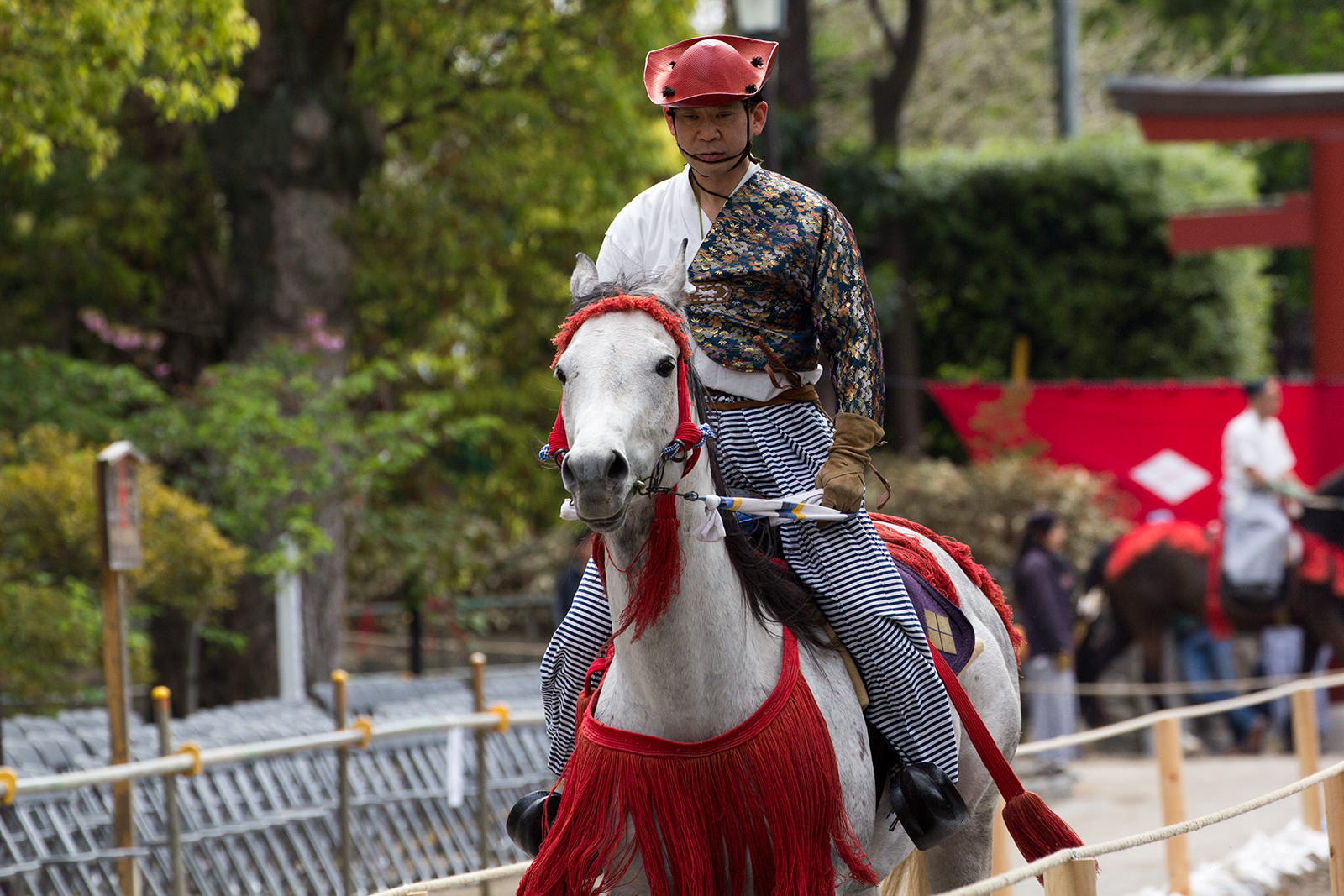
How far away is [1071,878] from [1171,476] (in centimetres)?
1161

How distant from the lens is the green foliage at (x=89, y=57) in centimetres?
733

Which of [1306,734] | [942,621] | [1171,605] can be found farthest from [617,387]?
[1171,605]

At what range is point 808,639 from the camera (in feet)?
11.8

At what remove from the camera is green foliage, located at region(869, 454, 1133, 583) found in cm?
1414

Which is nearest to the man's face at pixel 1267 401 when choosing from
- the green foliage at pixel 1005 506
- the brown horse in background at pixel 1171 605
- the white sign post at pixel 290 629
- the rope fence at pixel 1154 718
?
the brown horse in background at pixel 1171 605

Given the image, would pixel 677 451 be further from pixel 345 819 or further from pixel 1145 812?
pixel 1145 812

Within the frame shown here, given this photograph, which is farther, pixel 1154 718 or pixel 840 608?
pixel 1154 718

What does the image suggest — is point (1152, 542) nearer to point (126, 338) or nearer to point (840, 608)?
point (126, 338)

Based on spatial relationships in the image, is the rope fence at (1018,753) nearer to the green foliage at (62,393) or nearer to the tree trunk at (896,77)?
the green foliage at (62,393)

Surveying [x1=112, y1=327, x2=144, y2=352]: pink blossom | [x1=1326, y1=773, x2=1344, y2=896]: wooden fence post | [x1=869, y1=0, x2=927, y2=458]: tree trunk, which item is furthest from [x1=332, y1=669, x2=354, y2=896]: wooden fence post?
[x1=869, y1=0, x2=927, y2=458]: tree trunk

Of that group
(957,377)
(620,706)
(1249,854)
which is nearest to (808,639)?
(620,706)

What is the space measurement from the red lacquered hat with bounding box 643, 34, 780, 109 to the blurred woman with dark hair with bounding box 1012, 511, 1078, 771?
8213mm

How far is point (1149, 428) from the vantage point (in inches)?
566

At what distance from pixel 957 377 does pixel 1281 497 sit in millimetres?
7541
